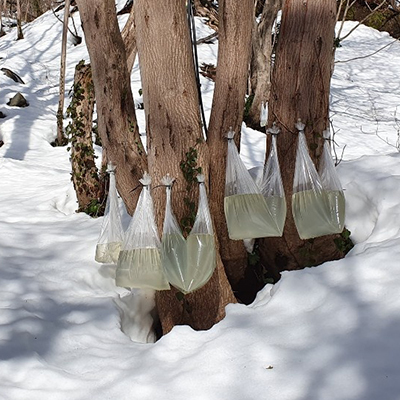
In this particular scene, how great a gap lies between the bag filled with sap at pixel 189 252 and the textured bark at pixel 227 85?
378 millimetres

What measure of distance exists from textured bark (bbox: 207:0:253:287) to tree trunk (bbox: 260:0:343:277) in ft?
0.58

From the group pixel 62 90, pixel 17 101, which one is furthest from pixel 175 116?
pixel 17 101

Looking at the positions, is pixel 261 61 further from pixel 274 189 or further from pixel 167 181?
pixel 167 181

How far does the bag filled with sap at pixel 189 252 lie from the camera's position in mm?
2340

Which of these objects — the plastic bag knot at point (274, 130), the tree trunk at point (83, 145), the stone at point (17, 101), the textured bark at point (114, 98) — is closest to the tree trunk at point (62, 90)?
the stone at point (17, 101)

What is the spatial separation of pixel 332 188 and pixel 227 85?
2.49ft

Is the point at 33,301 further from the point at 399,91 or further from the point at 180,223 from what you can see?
the point at 399,91

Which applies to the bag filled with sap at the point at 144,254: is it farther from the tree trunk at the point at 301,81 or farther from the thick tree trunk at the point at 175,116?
the tree trunk at the point at 301,81

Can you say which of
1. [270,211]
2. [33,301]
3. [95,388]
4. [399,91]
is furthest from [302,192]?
[399,91]

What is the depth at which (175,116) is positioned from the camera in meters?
2.48

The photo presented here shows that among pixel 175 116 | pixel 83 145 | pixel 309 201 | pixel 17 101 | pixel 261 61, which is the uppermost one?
pixel 175 116

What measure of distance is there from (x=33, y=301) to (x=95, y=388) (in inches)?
35.4

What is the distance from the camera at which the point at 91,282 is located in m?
3.10

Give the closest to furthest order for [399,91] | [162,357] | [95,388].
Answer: [95,388], [162,357], [399,91]
